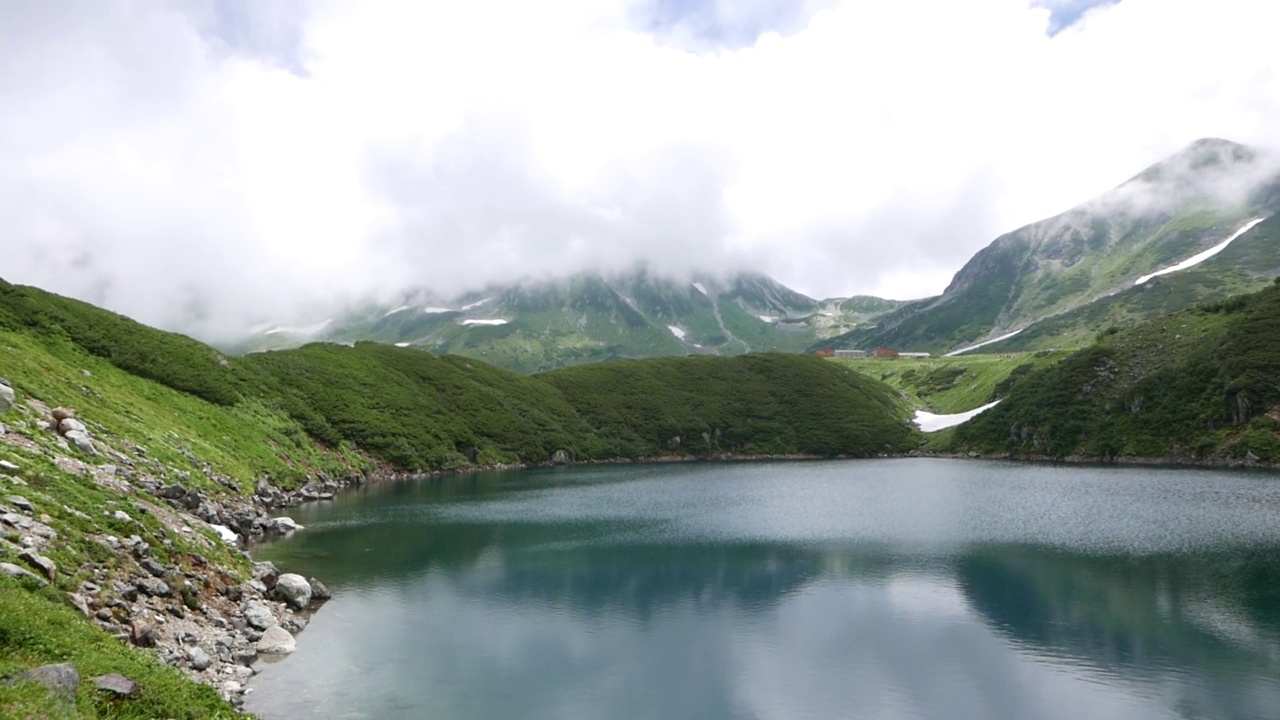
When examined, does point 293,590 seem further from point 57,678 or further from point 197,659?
point 57,678

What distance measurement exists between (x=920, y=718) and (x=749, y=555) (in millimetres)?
28371

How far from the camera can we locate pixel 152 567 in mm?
27062

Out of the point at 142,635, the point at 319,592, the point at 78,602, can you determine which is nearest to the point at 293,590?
the point at 319,592

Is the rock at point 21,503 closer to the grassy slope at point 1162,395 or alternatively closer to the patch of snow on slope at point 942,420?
the grassy slope at point 1162,395

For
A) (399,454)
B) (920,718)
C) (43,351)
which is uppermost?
(43,351)

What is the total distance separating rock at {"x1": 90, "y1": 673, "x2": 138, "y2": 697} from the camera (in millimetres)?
14086

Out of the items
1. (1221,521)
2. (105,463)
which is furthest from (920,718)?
(1221,521)

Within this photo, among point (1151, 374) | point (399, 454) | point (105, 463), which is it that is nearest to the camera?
point (105, 463)

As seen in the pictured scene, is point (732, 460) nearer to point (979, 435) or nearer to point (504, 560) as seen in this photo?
point (979, 435)

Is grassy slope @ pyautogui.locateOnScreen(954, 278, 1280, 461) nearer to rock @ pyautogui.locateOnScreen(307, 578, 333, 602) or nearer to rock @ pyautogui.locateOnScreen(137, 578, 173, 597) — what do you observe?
rock @ pyautogui.locateOnScreen(307, 578, 333, 602)

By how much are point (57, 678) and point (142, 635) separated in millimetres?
12011

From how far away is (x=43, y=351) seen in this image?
58750 mm

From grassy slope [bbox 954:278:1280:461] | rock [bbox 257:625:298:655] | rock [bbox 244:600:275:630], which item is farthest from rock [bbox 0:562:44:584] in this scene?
grassy slope [bbox 954:278:1280:461]

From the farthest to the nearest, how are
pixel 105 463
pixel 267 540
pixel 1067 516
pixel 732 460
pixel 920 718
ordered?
pixel 732 460, pixel 1067 516, pixel 267 540, pixel 105 463, pixel 920 718
